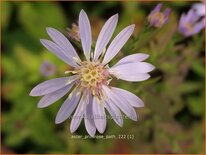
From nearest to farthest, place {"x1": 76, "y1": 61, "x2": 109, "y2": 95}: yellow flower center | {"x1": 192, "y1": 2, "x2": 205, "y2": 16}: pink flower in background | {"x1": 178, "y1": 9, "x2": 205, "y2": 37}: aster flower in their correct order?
{"x1": 76, "y1": 61, "x2": 109, "y2": 95}: yellow flower center → {"x1": 178, "y1": 9, "x2": 205, "y2": 37}: aster flower → {"x1": 192, "y1": 2, "x2": 205, "y2": 16}: pink flower in background

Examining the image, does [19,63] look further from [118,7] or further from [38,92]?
[38,92]

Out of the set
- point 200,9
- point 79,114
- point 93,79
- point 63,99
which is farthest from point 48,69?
point 200,9

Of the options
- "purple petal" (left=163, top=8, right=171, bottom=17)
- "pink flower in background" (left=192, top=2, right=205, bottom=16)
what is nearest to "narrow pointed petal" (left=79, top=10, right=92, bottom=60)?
"purple petal" (left=163, top=8, right=171, bottom=17)

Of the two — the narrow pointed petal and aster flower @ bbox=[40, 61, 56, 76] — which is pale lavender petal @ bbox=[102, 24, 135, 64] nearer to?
the narrow pointed petal

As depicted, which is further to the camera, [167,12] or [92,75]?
[167,12]

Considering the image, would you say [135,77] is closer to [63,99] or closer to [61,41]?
[61,41]

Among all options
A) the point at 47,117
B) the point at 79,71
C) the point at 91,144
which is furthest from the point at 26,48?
the point at 79,71
